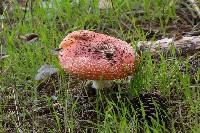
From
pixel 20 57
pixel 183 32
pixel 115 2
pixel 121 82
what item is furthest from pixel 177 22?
pixel 20 57

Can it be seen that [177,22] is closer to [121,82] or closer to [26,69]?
[121,82]

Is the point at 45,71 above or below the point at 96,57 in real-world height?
below

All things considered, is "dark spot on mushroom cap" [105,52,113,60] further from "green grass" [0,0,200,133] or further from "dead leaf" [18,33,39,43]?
"dead leaf" [18,33,39,43]

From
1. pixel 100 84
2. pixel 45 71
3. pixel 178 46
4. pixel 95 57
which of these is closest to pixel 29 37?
pixel 45 71

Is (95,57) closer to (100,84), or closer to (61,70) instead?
(100,84)

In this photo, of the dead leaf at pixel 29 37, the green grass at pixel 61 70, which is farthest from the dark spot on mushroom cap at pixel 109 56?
the dead leaf at pixel 29 37

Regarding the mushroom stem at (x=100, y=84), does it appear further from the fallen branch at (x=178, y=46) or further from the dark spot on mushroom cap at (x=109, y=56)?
the fallen branch at (x=178, y=46)

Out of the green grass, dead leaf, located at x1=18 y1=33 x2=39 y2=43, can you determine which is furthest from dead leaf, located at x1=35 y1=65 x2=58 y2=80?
dead leaf, located at x1=18 y1=33 x2=39 y2=43
